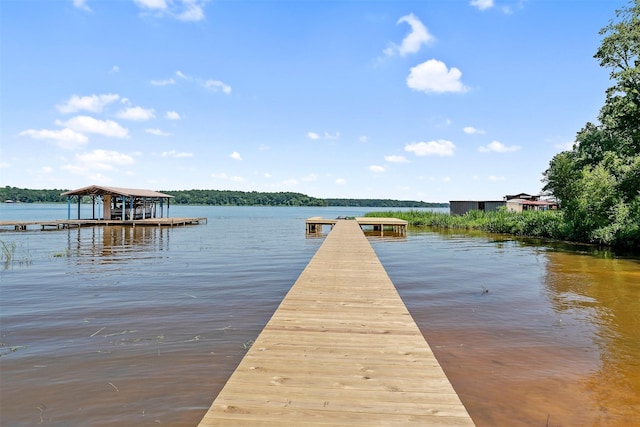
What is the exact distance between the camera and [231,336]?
6340mm

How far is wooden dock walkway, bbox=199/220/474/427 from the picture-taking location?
111 inches

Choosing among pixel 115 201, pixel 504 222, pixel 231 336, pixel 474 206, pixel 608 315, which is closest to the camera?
pixel 231 336

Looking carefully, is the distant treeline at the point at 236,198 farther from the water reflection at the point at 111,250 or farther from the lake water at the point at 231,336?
the lake water at the point at 231,336

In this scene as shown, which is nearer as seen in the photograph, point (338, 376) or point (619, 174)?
point (338, 376)

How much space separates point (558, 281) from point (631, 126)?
13.5 meters

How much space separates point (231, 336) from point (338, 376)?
3.30 metres

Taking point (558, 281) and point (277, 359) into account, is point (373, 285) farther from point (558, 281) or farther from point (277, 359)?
point (558, 281)

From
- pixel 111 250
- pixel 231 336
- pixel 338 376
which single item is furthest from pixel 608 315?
pixel 111 250

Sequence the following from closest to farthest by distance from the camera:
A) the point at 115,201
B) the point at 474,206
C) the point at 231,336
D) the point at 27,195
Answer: the point at 231,336 → the point at 115,201 → the point at 474,206 → the point at 27,195

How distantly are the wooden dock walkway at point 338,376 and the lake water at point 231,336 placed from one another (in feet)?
3.09

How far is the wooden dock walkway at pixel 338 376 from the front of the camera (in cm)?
282

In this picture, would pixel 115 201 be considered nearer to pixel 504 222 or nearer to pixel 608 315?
pixel 504 222

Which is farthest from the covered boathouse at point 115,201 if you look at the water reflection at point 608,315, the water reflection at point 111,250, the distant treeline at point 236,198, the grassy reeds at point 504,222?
the distant treeline at point 236,198

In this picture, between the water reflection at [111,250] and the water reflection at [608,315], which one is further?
the water reflection at [111,250]
